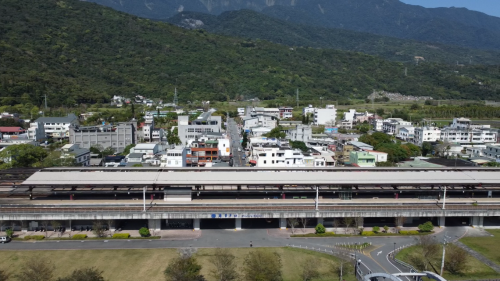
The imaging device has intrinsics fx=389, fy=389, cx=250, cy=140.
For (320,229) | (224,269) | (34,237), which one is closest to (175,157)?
(34,237)

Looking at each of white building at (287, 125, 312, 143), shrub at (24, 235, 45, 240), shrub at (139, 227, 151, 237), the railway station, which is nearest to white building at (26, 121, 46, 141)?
the railway station

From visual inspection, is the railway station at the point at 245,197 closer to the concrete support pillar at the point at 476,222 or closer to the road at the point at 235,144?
the concrete support pillar at the point at 476,222

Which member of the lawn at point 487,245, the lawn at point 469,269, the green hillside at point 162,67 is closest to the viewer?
the lawn at point 469,269

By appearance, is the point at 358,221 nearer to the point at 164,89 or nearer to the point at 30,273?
the point at 30,273

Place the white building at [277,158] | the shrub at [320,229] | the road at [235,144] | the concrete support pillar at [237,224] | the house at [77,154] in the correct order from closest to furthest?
1. the shrub at [320,229]
2. the concrete support pillar at [237,224]
3. the white building at [277,158]
4. the house at [77,154]
5. the road at [235,144]

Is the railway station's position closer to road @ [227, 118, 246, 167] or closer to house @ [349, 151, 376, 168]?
house @ [349, 151, 376, 168]

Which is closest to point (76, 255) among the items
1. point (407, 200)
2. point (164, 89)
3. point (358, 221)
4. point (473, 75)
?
point (358, 221)

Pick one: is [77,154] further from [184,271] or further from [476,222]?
[476,222]

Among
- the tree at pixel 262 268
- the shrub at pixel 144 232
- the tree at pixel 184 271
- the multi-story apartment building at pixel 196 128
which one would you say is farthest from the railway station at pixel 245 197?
the multi-story apartment building at pixel 196 128
